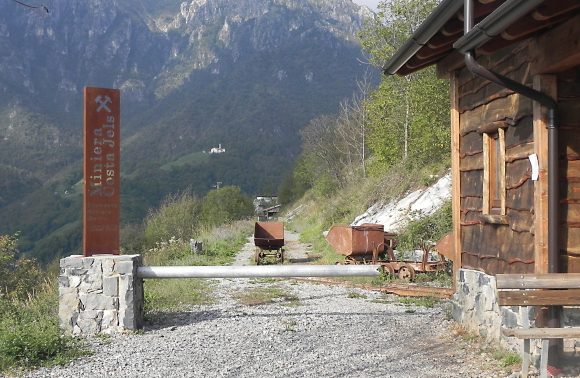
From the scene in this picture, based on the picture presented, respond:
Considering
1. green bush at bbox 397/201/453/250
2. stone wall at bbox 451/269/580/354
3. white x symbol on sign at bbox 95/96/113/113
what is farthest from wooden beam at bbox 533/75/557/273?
green bush at bbox 397/201/453/250

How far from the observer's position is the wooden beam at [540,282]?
4801mm

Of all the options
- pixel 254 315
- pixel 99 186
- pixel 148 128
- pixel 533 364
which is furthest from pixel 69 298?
pixel 148 128

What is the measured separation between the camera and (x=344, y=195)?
30234 millimetres

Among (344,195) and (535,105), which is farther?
(344,195)

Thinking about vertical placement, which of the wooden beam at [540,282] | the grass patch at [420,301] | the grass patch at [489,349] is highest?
the wooden beam at [540,282]

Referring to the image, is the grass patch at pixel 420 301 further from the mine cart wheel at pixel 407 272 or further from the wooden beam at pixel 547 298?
the wooden beam at pixel 547 298

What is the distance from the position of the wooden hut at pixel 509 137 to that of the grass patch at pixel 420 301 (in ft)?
6.56

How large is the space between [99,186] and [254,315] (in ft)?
9.55

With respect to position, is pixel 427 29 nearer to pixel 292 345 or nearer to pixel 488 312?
pixel 488 312

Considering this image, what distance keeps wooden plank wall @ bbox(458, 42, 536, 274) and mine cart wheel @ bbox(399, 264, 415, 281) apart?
183 inches

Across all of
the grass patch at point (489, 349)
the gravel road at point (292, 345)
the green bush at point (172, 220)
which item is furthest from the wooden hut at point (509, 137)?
the green bush at point (172, 220)

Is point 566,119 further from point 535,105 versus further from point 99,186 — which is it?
point 99,186

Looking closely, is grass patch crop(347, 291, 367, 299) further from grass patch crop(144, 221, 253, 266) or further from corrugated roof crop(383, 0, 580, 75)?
grass patch crop(144, 221, 253, 266)

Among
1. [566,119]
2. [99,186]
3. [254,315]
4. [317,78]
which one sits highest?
[317,78]
